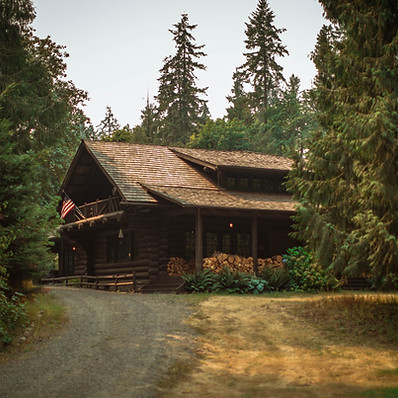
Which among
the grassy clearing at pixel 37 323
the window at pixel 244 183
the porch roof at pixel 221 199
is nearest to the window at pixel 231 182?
the window at pixel 244 183

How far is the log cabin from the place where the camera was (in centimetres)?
2452

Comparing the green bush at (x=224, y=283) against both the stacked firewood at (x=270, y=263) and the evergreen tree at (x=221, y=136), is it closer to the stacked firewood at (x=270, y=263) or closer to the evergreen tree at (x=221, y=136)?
the stacked firewood at (x=270, y=263)

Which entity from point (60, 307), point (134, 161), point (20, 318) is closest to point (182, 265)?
point (134, 161)

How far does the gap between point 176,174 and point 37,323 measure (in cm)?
1495

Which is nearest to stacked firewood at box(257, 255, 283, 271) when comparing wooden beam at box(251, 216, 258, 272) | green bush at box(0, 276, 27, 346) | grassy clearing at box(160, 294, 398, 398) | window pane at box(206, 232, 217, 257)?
wooden beam at box(251, 216, 258, 272)

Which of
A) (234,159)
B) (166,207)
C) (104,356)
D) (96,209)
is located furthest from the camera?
(234,159)

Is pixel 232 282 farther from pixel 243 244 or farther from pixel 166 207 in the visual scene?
pixel 243 244

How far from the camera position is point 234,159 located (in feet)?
99.9

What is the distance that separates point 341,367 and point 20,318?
26.2 ft

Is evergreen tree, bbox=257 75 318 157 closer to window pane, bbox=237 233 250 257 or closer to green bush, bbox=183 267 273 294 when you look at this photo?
window pane, bbox=237 233 250 257

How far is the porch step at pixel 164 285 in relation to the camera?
23281 millimetres

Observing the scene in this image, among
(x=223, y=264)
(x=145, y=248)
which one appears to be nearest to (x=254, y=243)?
(x=223, y=264)

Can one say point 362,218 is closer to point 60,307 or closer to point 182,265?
point 60,307

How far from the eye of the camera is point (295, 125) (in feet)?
195
